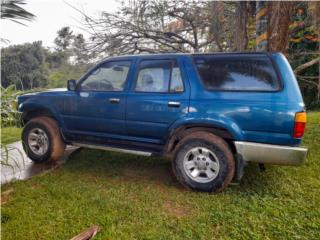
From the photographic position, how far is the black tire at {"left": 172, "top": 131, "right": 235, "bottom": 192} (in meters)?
3.33

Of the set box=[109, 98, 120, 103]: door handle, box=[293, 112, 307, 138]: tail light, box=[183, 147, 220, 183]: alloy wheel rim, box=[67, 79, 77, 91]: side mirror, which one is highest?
box=[67, 79, 77, 91]: side mirror

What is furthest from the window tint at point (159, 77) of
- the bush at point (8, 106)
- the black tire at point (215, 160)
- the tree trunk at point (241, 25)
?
the tree trunk at point (241, 25)

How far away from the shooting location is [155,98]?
12.1 ft

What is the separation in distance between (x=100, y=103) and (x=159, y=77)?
3.43 ft

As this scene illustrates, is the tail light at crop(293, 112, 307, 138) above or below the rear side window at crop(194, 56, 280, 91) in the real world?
below

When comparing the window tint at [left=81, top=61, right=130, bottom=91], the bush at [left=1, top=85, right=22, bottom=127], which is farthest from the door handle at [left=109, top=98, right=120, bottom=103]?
the bush at [left=1, top=85, right=22, bottom=127]

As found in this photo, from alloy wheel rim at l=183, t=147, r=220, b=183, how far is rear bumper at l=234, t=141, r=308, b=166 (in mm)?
378

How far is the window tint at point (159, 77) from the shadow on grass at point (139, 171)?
1367 mm

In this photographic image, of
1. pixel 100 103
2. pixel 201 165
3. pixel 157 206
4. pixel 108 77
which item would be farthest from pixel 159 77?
pixel 157 206

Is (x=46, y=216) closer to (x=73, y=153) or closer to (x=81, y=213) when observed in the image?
(x=81, y=213)

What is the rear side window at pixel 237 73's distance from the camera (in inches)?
126

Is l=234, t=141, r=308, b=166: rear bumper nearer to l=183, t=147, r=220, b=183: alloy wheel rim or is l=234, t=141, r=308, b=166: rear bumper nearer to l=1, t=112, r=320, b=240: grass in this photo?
l=183, t=147, r=220, b=183: alloy wheel rim

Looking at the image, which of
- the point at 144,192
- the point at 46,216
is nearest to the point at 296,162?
the point at 144,192

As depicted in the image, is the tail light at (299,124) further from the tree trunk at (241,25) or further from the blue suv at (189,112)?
the tree trunk at (241,25)
